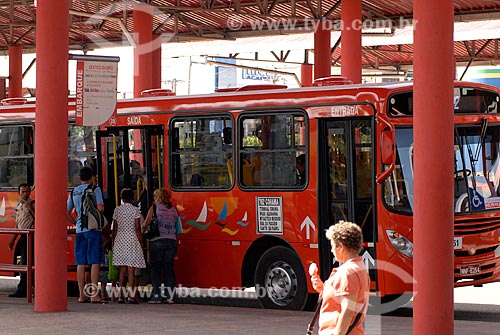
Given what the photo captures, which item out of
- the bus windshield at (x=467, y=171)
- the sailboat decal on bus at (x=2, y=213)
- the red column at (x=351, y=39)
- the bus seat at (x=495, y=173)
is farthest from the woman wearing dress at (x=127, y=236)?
the red column at (x=351, y=39)

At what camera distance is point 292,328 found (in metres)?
13.5

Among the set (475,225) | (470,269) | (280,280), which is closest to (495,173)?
(475,225)

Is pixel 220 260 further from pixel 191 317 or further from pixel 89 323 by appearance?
pixel 89 323

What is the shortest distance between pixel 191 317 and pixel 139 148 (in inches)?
155

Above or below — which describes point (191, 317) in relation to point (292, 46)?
below

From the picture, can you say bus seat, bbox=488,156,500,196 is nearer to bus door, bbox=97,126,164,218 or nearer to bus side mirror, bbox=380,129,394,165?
bus side mirror, bbox=380,129,394,165

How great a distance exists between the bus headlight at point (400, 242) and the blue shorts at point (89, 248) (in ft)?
13.3

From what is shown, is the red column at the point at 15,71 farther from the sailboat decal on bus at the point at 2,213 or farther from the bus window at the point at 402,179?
the bus window at the point at 402,179

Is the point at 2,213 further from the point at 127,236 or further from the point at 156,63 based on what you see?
the point at 156,63

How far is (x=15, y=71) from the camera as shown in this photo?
130 ft

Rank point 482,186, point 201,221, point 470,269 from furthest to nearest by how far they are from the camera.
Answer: point 201,221, point 482,186, point 470,269

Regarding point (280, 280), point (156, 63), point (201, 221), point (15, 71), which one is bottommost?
point (280, 280)

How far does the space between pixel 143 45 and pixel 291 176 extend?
51.9 feet

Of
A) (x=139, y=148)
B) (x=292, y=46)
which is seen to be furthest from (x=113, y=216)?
(x=292, y=46)
